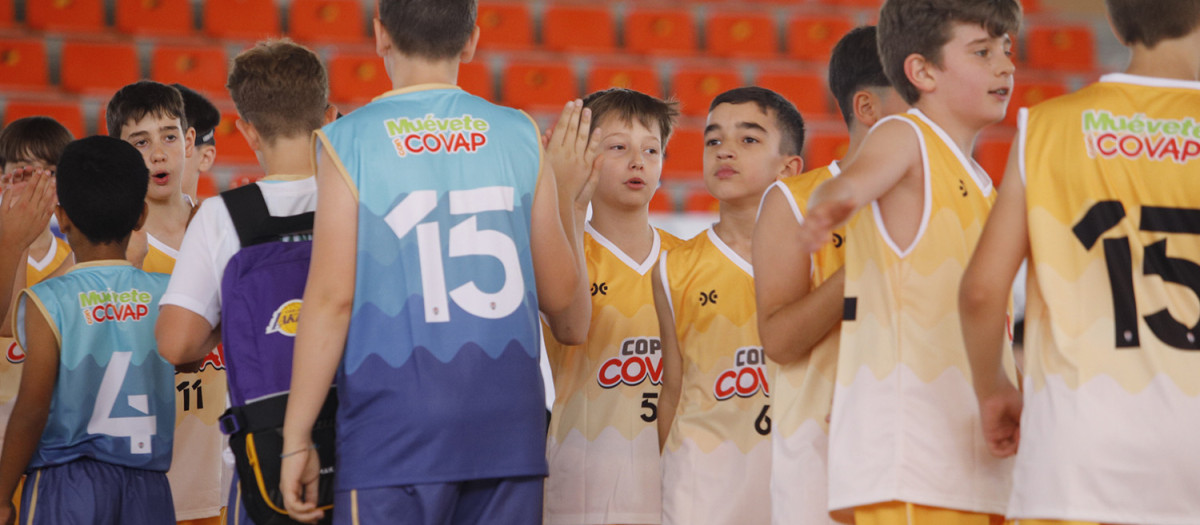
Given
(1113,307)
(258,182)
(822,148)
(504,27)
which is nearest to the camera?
(1113,307)

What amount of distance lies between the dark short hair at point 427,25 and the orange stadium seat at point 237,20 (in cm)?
830

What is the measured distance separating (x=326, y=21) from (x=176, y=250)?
681 centimetres

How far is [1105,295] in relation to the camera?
8.49ft

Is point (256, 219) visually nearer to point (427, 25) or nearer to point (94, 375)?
point (427, 25)

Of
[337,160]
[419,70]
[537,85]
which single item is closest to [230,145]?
[537,85]

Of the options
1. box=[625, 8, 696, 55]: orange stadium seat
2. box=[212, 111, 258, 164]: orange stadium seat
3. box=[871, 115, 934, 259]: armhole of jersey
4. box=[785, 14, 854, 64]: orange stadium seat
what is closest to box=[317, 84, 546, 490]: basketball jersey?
box=[871, 115, 934, 259]: armhole of jersey

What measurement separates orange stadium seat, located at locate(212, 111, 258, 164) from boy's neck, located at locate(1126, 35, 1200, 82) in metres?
8.60

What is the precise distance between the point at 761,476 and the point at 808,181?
1.09m

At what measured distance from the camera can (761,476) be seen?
3928mm

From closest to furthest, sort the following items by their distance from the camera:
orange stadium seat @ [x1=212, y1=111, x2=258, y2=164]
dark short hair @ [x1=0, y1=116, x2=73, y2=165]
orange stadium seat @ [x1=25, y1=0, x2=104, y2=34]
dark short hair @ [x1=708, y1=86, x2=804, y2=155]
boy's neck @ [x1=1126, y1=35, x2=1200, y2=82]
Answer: boy's neck @ [x1=1126, y1=35, x2=1200, y2=82] → dark short hair @ [x1=708, y1=86, x2=804, y2=155] → dark short hair @ [x1=0, y1=116, x2=73, y2=165] → orange stadium seat @ [x1=212, y1=111, x2=258, y2=164] → orange stadium seat @ [x1=25, y1=0, x2=104, y2=34]

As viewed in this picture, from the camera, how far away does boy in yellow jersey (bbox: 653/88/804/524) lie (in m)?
3.94

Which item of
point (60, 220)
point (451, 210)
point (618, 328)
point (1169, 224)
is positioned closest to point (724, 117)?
point (618, 328)

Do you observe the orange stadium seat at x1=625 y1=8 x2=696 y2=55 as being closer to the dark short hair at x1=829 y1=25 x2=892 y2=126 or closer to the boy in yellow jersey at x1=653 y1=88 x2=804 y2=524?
the boy in yellow jersey at x1=653 y1=88 x2=804 y2=524

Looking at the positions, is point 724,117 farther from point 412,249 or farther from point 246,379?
point 246,379
